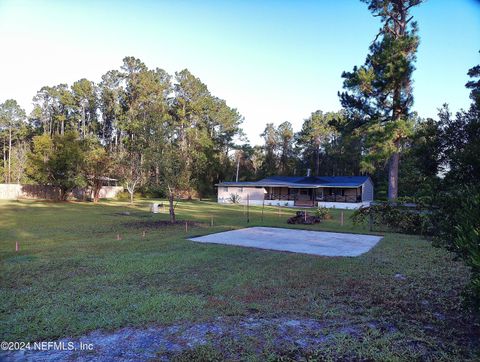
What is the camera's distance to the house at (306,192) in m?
30.1

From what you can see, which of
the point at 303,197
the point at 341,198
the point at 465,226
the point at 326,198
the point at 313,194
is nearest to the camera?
the point at 465,226

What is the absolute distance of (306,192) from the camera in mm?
33062

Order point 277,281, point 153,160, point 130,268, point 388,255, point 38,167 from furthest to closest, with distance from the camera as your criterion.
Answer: point 38,167
point 153,160
point 388,255
point 130,268
point 277,281

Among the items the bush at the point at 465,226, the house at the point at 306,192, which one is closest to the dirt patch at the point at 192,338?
the bush at the point at 465,226

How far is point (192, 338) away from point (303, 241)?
24.0ft

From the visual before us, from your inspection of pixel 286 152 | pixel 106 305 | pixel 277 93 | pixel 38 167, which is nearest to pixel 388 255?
pixel 106 305

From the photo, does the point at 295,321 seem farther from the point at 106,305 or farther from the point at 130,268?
the point at 130,268

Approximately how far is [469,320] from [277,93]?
56.9 ft

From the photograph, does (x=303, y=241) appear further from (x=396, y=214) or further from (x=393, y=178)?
(x=393, y=178)

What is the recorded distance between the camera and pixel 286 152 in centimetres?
5172

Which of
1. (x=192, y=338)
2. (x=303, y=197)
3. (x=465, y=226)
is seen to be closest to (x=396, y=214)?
(x=465, y=226)

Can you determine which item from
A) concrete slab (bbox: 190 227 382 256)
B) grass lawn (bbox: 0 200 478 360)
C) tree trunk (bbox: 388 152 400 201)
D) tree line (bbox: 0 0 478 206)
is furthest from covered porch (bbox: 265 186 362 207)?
grass lawn (bbox: 0 200 478 360)

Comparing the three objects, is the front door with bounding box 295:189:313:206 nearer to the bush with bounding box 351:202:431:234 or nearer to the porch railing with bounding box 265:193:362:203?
the porch railing with bounding box 265:193:362:203

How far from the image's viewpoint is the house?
98.8 ft
